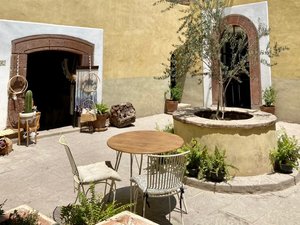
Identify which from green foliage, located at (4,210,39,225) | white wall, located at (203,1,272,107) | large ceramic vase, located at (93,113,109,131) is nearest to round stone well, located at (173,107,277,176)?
green foliage, located at (4,210,39,225)

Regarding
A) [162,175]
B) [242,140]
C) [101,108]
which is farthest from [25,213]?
[101,108]

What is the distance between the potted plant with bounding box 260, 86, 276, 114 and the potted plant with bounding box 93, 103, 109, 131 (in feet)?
20.7

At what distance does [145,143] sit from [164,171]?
0.79 m

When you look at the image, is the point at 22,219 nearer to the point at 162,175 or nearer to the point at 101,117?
the point at 162,175

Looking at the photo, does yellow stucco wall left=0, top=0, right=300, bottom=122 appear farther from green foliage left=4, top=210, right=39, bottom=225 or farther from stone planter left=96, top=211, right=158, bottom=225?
stone planter left=96, top=211, right=158, bottom=225

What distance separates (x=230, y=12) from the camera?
39.5 feet

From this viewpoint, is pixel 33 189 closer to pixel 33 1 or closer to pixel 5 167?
pixel 5 167

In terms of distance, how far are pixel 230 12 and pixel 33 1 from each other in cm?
816

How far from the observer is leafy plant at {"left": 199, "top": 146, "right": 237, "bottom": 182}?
4.84m

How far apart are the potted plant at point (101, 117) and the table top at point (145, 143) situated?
14.8 feet

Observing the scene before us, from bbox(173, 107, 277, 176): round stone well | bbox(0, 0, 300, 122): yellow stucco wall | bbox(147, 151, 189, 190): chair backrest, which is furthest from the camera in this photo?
bbox(0, 0, 300, 122): yellow stucco wall

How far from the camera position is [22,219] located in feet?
9.05

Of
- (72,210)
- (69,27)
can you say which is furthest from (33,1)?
(72,210)

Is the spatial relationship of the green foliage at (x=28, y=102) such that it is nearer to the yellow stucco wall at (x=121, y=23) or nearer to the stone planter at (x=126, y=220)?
the yellow stucco wall at (x=121, y=23)
